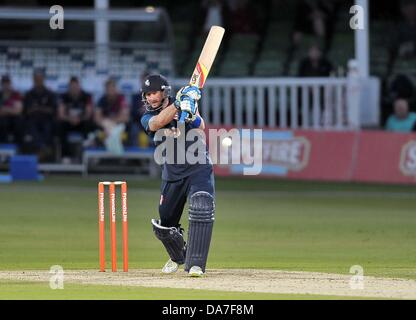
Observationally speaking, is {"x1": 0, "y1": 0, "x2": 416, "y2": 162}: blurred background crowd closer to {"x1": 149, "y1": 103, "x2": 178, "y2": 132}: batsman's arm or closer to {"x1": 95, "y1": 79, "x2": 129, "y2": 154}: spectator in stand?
{"x1": 95, "y1": 79, "x2": 129, "y2": 154}: spectator in stand

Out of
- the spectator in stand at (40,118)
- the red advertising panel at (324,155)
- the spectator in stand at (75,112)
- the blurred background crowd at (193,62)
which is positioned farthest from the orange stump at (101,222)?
the spectator in stand at (75,112)

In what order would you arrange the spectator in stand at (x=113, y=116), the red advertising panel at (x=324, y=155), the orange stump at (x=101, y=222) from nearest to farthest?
the orange stump at (x=101, y=222)
the red advertising panel at (x=324, y=155)
the spectator in stand at (x=113, y=116)

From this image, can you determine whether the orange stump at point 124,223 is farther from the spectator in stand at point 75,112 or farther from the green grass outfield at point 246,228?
the spectator in stand at point 75,112

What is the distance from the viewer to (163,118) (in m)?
13.2

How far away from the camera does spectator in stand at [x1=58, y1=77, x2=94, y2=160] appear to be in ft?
90.1

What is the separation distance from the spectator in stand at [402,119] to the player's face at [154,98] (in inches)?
524

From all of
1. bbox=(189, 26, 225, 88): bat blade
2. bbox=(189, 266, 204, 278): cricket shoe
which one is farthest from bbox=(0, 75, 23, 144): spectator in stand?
bbox=(189, 266, 204, 278): cricket shoe

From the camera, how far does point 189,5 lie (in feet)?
116

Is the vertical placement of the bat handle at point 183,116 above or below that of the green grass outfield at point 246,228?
above

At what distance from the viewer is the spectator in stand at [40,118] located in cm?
2717

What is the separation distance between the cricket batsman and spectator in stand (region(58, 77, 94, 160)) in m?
13.8

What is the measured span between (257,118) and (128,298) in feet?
53.9

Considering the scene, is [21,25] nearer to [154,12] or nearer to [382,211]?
[154,12]
